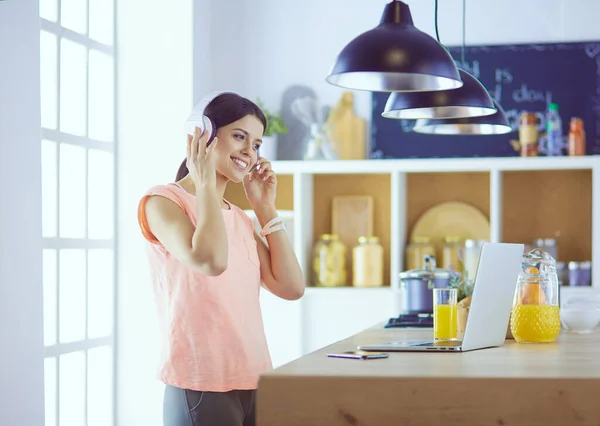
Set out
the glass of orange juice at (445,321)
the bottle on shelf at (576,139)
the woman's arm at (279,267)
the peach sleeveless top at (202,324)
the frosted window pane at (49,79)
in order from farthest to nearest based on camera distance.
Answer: the bottle on shelf at (576,139) → the frosted window pane at (49,79) → the woman's arm at (279,267) → the glass of orange juice at (445,321) → the peach sleeveless top at (202,324)

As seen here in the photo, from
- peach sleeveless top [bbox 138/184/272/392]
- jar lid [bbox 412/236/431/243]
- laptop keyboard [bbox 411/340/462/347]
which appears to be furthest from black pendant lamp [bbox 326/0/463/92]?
jar lid [bbox 412/236/431/243]

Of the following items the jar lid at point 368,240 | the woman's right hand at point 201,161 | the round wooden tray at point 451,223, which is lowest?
the jar lid at point 368,240

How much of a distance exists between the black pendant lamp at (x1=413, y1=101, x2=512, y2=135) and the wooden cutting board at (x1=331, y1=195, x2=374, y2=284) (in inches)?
69.0

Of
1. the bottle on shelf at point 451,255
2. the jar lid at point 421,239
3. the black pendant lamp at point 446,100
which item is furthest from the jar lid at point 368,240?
the black pendant lamp at point 446,100

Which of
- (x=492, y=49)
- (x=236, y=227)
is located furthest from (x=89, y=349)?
(x=492, y=49)

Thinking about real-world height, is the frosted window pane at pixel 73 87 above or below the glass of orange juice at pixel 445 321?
above

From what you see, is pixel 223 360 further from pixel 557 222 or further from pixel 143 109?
pixel 557 222

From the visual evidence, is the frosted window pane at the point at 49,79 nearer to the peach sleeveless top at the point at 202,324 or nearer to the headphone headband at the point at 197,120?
the headphone headband at the point at 197,120

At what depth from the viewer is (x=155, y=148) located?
195 inches

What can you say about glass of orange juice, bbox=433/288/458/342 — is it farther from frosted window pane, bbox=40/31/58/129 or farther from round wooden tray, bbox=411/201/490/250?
round wooden tray, bbox=411/201/490/250

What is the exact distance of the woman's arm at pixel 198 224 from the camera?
7.54 ft

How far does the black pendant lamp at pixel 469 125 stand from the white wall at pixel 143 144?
174 centimetres

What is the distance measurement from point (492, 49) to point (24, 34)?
272cm

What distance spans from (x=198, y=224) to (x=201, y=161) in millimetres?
184
